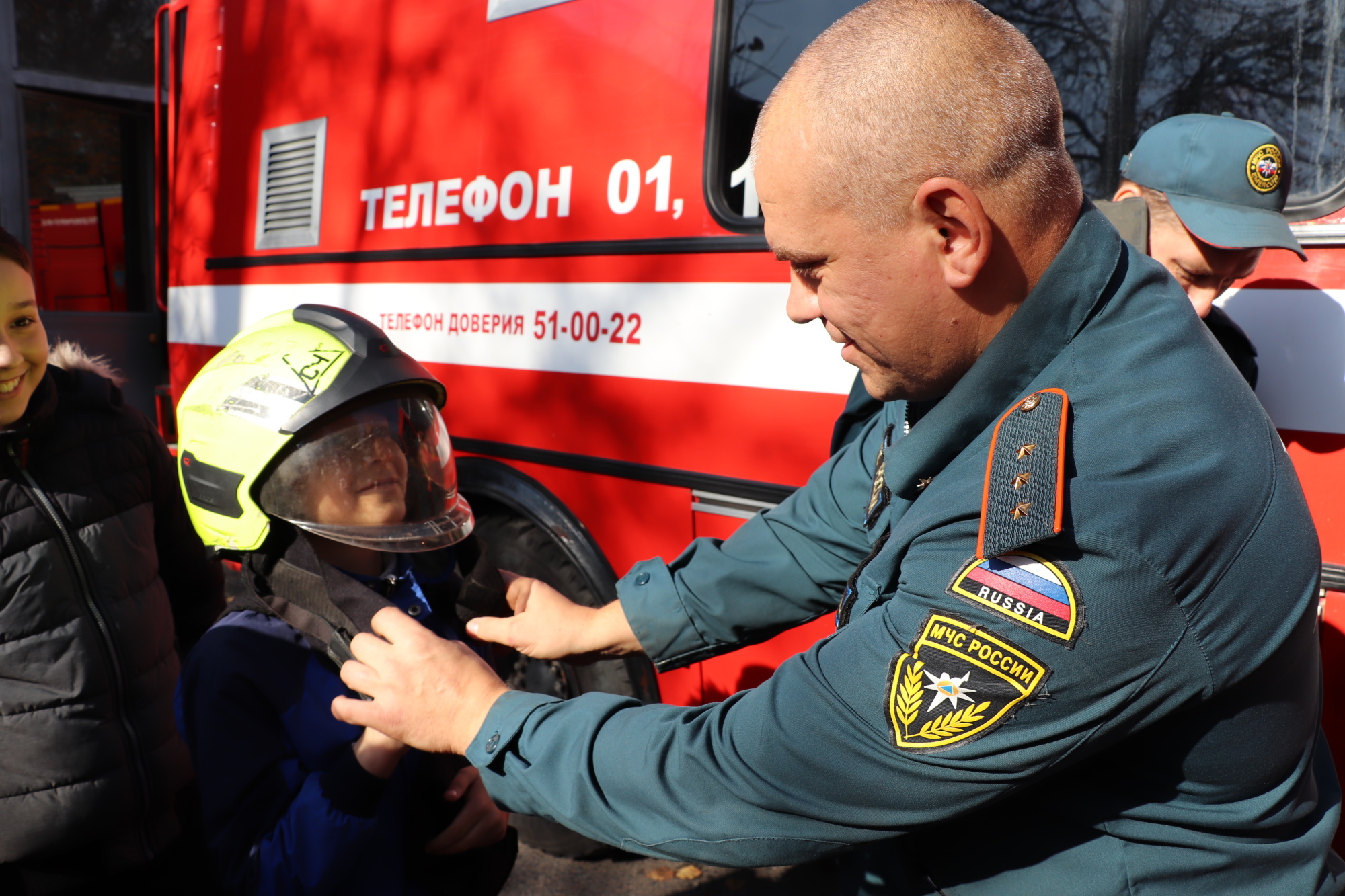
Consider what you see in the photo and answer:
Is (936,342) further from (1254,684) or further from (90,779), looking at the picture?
(90,779)

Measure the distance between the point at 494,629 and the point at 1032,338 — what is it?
3.52 ft

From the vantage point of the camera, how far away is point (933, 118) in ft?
3.57

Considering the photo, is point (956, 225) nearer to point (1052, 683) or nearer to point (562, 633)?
point (1052, 683)

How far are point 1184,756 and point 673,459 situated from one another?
1.84 metres

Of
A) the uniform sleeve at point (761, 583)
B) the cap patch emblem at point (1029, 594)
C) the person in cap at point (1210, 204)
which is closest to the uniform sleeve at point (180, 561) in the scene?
the uniform sleeve at point (761, 583)

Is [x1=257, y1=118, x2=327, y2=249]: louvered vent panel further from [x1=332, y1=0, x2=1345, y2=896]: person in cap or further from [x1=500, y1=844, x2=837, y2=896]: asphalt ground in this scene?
[x1=332, y1=0, x2=1345, y2=896]: person in cap

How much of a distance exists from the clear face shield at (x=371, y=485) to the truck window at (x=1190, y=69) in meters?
1.43

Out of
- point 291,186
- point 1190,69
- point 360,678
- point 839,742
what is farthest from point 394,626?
point 291,186

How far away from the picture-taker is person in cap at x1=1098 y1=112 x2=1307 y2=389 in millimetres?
1897

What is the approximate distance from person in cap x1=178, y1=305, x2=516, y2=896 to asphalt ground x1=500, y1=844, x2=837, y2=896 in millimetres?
1351

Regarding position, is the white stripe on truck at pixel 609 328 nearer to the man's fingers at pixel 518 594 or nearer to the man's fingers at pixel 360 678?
the man's fingers at pixel 518 594

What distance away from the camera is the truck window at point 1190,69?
75.1 inches

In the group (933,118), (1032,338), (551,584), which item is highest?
(933,118)

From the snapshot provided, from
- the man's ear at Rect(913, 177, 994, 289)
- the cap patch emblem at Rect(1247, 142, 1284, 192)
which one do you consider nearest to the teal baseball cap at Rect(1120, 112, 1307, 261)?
the cap patch emblem at Rect(1247, 142, 1284, 192)
